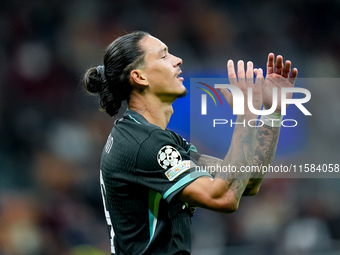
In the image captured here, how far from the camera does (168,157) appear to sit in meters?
2.50

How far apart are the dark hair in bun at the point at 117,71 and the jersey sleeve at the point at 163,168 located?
54cm

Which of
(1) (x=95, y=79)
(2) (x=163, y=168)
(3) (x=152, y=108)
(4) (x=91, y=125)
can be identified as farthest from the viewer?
(4) (x=91, y=125)

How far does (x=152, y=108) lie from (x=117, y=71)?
11.9 inches

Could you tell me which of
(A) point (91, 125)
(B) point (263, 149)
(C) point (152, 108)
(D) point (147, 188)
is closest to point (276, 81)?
(B) point (263, 149)

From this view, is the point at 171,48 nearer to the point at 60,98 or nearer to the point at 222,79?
the point at 222,79

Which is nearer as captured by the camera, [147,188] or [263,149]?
[147,188]

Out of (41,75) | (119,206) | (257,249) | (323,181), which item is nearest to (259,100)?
(119,206)

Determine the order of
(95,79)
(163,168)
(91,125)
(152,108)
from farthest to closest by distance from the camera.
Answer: (91,125) < (95,79) < (152,108) < (163,168)

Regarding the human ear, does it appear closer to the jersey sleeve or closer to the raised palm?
the jersey sleeve

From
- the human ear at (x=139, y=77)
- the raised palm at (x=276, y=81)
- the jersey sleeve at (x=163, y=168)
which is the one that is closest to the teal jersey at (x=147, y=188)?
the jersey sleeve at (x=163, y=168)

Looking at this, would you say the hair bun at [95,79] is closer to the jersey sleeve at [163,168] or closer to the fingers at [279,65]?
the jersey sleeve at [163,168]

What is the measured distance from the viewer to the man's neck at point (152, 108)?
288 centimetres

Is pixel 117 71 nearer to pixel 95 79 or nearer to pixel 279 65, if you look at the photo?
pixel 95 79

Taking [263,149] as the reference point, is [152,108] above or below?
above
